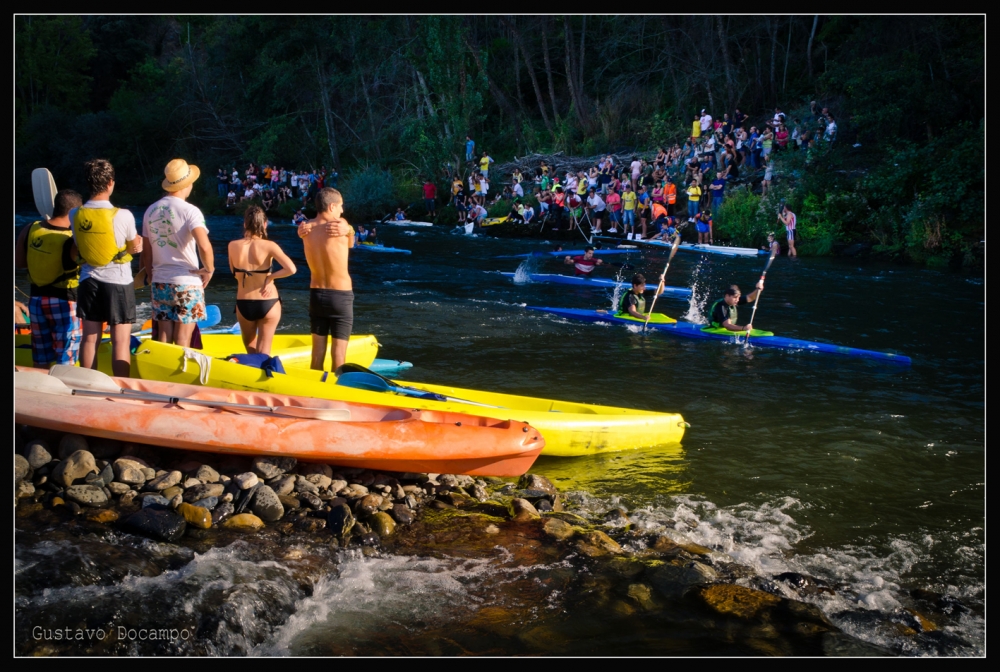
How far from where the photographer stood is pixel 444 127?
26.0 meters

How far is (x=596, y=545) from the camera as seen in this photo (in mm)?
4141

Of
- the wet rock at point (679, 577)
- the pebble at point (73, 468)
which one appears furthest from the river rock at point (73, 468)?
the wet rock at point (679, 577)

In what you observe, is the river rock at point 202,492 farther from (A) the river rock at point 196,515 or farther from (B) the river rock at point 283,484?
(B) the river rock at point 283,484

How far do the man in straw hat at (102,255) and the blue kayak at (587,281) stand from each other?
8502 mm

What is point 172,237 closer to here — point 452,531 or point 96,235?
point 96,235

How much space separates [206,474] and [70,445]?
743mm

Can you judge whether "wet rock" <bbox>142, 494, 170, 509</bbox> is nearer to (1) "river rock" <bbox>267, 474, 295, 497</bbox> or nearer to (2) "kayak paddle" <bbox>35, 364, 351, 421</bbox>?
(1) "river rock" <bbox>267, 474, 295, 497</bbox>

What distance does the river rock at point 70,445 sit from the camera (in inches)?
175

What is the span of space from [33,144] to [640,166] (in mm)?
23735

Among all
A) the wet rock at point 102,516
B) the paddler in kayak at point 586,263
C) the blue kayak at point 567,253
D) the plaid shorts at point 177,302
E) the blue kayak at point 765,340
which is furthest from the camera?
the blue kayak at point 567,253

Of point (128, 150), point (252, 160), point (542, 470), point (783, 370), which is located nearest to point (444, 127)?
point (252, 160)

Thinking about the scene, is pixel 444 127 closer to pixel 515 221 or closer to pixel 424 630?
pixel 515 221

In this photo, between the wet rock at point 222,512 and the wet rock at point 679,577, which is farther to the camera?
the wet rock at point 222,512

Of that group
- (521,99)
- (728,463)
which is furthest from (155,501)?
(521,99)
